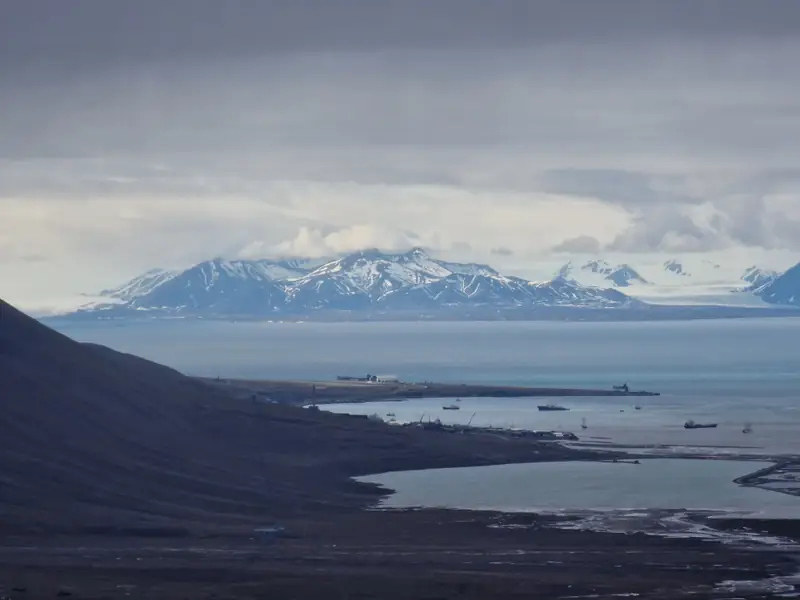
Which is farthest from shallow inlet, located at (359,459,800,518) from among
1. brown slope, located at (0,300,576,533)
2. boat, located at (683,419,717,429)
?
boat, located at (683,419,717,429)

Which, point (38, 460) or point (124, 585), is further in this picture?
point (38, 460)

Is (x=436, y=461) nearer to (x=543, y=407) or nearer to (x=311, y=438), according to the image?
(x=311, y=438)

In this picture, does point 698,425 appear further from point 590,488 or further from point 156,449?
point 156,449

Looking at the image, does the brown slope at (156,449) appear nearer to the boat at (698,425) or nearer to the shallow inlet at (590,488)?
the shallow inlet at (590,488)

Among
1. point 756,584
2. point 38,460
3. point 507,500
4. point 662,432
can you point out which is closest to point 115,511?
point 38,460

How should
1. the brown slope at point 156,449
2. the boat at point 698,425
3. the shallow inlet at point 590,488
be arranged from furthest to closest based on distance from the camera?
the boat at point 698,425, the shallow inlet at point 590,488, the brown slope at point 156,449

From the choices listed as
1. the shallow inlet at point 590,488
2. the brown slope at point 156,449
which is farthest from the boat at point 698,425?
the shallow inlet at point 590,488

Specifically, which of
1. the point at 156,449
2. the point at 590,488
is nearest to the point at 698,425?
the point at 590,488
